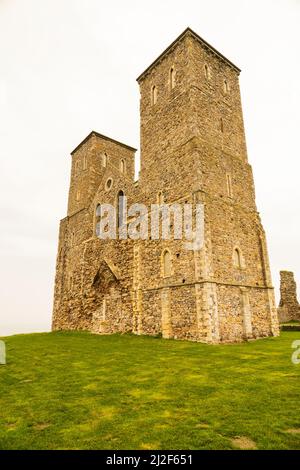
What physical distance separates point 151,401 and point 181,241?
10958 mm

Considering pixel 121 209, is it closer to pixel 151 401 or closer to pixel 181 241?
pixel 181 241

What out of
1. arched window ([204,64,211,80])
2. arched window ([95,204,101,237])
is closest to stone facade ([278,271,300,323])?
arched window ([95,204,101,237])

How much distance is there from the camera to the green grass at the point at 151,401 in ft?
15.5

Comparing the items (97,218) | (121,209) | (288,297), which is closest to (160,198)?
(121,209)

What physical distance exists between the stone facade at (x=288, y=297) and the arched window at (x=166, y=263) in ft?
50.0

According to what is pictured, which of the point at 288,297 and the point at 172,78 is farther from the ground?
the point at 172,78

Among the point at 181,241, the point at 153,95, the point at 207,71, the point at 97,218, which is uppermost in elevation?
the point at 207,71

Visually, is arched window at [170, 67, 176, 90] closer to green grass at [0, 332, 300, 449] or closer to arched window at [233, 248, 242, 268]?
arched window at [233, 248, 242, 268]

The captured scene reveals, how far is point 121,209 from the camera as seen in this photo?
22.9 meters

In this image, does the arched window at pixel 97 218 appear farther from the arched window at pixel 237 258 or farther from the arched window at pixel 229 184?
the arched window at pixel 237 258

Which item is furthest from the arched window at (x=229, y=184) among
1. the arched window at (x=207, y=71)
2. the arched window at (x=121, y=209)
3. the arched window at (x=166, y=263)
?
the arched window at (x=121, y=209)

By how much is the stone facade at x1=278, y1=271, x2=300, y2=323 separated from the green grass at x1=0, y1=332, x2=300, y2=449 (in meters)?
17.5

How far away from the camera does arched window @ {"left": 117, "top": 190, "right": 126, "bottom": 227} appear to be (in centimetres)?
2240

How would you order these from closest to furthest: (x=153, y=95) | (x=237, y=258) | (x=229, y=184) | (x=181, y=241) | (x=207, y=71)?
(x=181, y=241)
(x=237, y=258)
(x=229, y=184)
(x=207, y=71)
(x=153, y=95)
